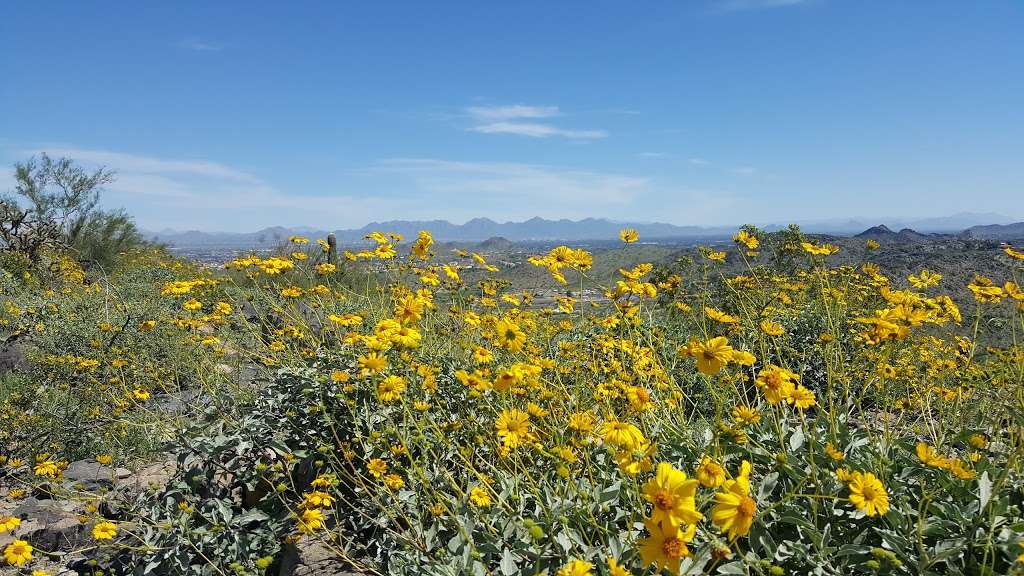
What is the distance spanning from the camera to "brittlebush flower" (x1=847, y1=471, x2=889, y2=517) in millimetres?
1455

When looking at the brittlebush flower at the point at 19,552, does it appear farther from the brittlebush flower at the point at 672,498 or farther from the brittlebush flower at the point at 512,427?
the brittlebush flower at the point at 672,498

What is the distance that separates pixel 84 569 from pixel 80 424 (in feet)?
5.86

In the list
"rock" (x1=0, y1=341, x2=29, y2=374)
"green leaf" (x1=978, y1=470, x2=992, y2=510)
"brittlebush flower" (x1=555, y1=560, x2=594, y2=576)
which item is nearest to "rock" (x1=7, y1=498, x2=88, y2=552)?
"rock" (x1=0, y1=341, x2=29, y2=374)

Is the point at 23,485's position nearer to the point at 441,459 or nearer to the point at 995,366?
the point at 441,459

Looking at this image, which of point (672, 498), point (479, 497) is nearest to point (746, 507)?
point (672, 498)

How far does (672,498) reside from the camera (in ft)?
4.00

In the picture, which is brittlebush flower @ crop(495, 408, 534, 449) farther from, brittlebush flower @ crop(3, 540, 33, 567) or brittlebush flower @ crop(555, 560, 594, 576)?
brittlebush flower @ crop(3, 540, 33, 567)

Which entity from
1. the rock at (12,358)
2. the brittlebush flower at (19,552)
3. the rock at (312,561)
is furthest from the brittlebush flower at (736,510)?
the rock at (12,358)

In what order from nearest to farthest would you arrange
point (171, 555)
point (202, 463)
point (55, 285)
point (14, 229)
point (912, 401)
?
point (171, 555) < point (912, 401) < point (202, 463) < point (55, 285) < point (14, 229)

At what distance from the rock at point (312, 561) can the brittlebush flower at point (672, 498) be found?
1.61 meters

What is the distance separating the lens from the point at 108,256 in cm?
1364

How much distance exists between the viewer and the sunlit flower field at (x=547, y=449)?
1623 millimetres

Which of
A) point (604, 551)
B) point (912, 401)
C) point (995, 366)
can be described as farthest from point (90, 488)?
point (995, 366)

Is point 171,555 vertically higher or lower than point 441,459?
lower
